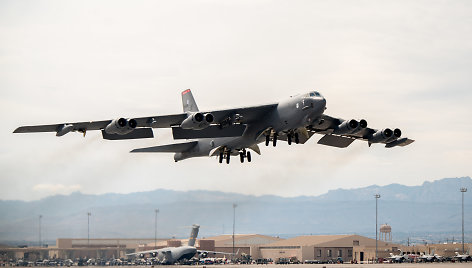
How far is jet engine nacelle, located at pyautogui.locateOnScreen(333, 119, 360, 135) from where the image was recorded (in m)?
51.9

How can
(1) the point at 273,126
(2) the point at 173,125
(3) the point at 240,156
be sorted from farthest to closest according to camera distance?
(3) the point at 240,156 → (2) the point at 173,125 → (1) the point at 273,126

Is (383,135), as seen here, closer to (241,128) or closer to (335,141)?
(335,141)

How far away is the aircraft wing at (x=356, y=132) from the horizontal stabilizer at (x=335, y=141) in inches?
12.3

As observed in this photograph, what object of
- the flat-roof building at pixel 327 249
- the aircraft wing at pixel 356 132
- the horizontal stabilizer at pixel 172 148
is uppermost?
the aircraft wing at pixel 356 132

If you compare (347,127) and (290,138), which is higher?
(347,127)

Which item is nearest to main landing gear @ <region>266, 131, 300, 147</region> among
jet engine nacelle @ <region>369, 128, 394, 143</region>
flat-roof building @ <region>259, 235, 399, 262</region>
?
jet engine nacelle @ <region>369, 128, 394, 143</region>

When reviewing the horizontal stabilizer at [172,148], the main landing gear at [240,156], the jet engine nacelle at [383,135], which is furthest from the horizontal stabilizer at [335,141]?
the horizontal stabilizer at [172,148]

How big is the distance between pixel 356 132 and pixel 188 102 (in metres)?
17.6

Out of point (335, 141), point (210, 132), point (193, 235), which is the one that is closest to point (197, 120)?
point (210, 132)

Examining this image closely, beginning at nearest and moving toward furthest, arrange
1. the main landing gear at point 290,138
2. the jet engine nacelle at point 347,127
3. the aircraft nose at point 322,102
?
the aircraft nose at point 322,102, the main landing gear at point 290,138, the jet engine nacelle at point 347,127

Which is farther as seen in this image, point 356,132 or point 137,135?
point 356,132

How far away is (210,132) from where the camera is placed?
2030 inches

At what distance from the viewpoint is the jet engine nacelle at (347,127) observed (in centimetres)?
5194

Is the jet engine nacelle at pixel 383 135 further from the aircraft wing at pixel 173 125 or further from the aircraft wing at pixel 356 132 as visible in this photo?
the aircraft wing at pixel 173 125
